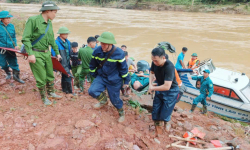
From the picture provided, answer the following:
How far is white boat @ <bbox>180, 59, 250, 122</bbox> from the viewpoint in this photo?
5.71 metres

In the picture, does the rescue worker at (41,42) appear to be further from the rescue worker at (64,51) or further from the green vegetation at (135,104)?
the green vegetation at (135,104)

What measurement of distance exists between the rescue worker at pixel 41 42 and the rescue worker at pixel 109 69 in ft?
3.07

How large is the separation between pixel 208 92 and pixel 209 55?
336 inches

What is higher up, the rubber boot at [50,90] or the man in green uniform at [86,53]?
the man in green uniform at [86,53]

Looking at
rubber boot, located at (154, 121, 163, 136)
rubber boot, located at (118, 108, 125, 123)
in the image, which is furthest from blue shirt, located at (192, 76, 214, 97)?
rubber boot, located at (118, 108, 125, 123)

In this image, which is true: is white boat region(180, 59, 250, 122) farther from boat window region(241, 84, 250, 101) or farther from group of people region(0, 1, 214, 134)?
group of people region(0, 1, 214, 134)

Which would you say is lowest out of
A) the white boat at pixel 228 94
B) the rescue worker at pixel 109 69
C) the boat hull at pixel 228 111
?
the boat hull at pixel 228 111

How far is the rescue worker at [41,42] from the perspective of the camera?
10.2ft

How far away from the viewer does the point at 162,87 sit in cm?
305

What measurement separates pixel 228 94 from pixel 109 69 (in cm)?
456

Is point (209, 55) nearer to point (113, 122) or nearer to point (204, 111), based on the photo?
point (204, 111)

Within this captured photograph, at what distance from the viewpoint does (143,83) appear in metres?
4.62

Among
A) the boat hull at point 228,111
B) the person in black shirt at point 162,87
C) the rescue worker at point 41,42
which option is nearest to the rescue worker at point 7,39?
the rescue worker at point 41,42

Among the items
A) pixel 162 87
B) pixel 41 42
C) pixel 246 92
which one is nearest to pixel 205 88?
pixel 246 92
